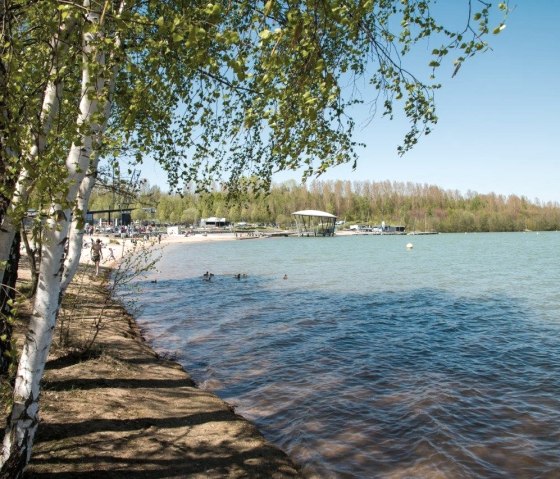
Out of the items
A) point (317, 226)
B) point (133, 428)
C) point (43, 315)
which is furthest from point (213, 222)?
point (43, 315)

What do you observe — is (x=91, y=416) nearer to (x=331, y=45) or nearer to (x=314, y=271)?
(x=331, y=45)

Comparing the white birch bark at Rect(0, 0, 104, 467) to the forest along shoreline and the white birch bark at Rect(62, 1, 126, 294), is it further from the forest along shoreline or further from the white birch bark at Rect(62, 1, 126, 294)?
the forest along shoreline

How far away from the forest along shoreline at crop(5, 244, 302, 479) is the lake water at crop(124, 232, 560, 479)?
0.97m

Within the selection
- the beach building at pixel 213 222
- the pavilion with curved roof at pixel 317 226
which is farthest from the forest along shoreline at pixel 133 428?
the beach building at pixel 213 222

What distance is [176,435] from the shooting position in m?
6.99

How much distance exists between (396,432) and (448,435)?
988mm

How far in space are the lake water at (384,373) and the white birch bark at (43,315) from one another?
14.6 ft

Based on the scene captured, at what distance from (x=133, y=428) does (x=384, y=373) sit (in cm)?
742

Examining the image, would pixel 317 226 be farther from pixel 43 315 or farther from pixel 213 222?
pixel 43 315

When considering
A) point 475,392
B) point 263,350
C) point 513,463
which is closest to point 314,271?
point 263,350

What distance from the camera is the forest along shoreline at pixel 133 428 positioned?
584 cm

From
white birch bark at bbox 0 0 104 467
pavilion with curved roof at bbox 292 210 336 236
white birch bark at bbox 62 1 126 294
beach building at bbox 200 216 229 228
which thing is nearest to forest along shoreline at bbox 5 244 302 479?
white birch bark at bbox 0 0 104 467

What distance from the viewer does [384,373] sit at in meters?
12.1

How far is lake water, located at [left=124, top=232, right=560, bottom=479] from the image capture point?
7812mm
